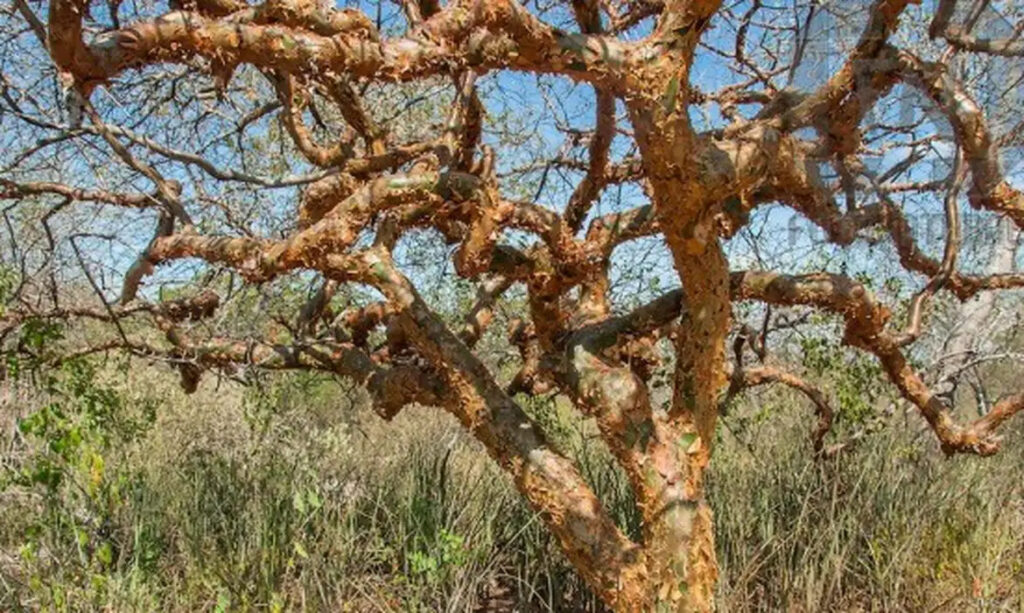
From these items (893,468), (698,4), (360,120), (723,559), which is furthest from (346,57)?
(893,468)

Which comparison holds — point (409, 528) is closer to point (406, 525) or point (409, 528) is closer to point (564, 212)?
point (406, 525)

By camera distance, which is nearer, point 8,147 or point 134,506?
point 134,506

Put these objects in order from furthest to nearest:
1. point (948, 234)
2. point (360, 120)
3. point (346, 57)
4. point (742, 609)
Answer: point (360, 120) < point (742, 609) < point (948, 234) < point (346, 57)

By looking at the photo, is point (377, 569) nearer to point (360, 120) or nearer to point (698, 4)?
point (360, 120)

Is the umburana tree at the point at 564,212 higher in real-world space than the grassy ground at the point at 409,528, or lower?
higher

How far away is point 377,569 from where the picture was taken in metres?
3.83

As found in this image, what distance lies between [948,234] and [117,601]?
294 cm

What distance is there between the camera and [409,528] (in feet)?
12.6

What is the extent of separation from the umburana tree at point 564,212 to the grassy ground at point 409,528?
0.45 m

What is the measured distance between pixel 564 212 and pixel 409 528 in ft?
5.05

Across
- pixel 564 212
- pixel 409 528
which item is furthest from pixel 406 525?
pixel 564 212

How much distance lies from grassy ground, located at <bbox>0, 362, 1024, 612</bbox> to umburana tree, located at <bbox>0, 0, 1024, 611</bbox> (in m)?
0.45

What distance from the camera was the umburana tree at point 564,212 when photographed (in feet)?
6.73

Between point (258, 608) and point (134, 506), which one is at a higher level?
point (134, 506)
